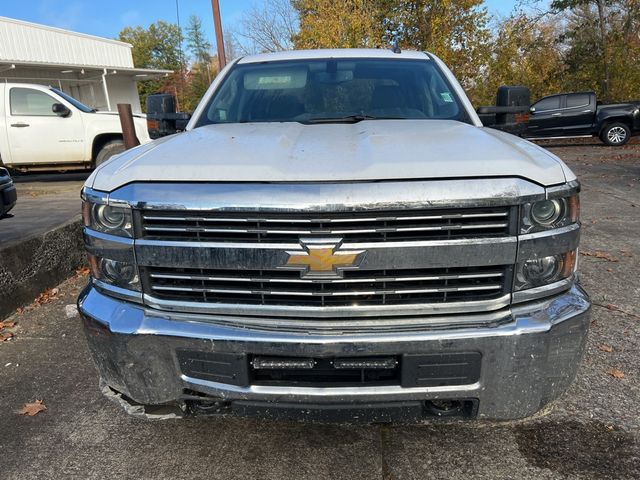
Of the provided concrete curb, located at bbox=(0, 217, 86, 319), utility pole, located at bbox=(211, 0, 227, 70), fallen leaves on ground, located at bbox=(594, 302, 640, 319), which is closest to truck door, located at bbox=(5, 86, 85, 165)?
utility pole, located at bbox=(211, 0, 227, 70)

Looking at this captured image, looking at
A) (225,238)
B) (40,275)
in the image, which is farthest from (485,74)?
(225,238)

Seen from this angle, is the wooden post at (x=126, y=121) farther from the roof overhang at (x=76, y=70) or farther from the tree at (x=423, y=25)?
the roof overhang at (x=76, y=70)

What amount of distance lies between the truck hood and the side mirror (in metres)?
9.26

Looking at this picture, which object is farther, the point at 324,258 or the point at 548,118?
the point at 548,118

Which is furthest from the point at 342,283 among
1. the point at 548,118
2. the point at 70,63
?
the point at 70,63

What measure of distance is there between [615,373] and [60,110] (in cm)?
1072

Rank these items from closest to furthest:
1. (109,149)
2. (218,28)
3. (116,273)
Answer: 1. (116,273)
2. (109,149)
3. (218,28)

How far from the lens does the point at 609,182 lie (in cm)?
995

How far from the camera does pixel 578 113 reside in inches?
622

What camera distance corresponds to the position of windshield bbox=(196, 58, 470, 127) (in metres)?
3.21

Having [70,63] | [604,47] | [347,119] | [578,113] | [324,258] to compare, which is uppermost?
[70,63]

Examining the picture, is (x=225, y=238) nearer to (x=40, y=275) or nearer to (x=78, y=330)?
(x=78, y=330)

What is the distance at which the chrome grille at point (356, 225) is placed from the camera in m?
1.85

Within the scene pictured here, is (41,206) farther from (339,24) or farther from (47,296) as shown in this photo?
(339,24)
